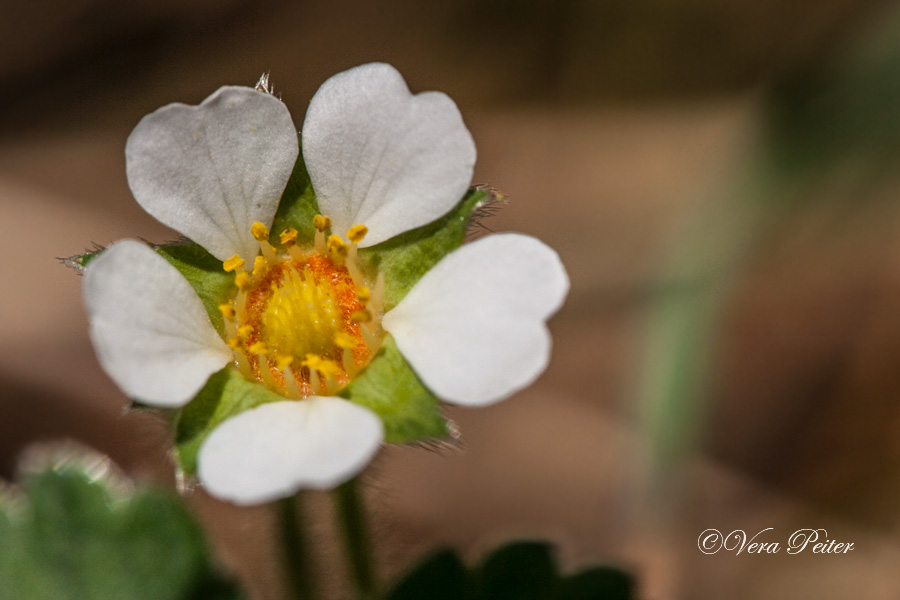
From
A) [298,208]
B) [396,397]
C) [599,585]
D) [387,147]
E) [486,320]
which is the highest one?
[387,147]

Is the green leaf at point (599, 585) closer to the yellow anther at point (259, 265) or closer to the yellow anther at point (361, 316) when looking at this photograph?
the yellow anther at point (361, 316)

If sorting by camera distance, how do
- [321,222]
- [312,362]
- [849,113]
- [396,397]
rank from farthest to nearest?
1. [849,113]
2. [321,222]
3. [312,362]
4. [396,397]

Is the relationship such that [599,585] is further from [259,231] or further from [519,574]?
[259,231]

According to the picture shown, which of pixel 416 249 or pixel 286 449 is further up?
pixel 416 249

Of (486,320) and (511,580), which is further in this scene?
(511,580)

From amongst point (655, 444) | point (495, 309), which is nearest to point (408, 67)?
point (655, 444)

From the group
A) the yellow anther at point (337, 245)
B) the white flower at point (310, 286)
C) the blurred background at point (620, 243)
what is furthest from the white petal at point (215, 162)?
the blurred background at point (620, 243)

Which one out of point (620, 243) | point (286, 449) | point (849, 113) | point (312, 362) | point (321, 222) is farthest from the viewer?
point (620, 243)

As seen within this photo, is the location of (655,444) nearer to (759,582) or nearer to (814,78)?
(759,582)

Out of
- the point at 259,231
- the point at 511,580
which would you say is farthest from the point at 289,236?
the point at 511,580
